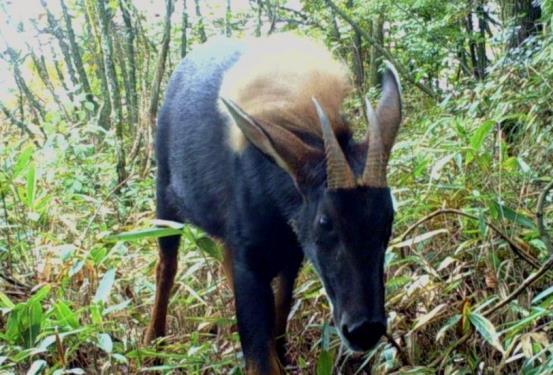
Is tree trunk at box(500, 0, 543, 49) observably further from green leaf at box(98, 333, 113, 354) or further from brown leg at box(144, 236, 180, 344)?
green leaf at box(98, 333, 113, 354)

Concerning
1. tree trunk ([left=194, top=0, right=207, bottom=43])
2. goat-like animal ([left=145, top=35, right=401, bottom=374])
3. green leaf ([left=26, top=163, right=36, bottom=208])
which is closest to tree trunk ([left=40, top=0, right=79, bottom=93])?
tree trunk ([left=194, top=0, right=207, bottom=43])

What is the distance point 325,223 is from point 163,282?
1.87 meters

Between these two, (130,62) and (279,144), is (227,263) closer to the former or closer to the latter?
(279,144)

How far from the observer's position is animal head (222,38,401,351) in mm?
2889

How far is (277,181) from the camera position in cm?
345

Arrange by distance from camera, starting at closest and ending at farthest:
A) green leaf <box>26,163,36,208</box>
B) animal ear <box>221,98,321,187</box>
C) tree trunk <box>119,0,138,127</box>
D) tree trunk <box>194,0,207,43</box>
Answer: animal ear <box>221,98,321,187</box> < green leaf <box>26,163,36,208</box> < tree trunk <box>119,0,138,127</box> < tree trunk <box>194,0,207,43</box>

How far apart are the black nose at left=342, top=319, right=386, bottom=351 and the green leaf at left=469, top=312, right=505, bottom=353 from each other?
558 mm

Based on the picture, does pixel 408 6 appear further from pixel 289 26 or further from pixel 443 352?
pixel 443 352

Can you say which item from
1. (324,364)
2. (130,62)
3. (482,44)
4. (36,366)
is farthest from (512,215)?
(482,44)

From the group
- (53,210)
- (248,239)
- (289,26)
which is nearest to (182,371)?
(248,239)

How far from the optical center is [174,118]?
467 cm

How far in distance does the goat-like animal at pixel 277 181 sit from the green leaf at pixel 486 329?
577 mm

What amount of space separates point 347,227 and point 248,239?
0.74 meters

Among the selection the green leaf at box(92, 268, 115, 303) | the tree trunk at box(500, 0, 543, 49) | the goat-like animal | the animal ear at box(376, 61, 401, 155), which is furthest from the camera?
the tree trunk at box(500, 0, 543, 49)
